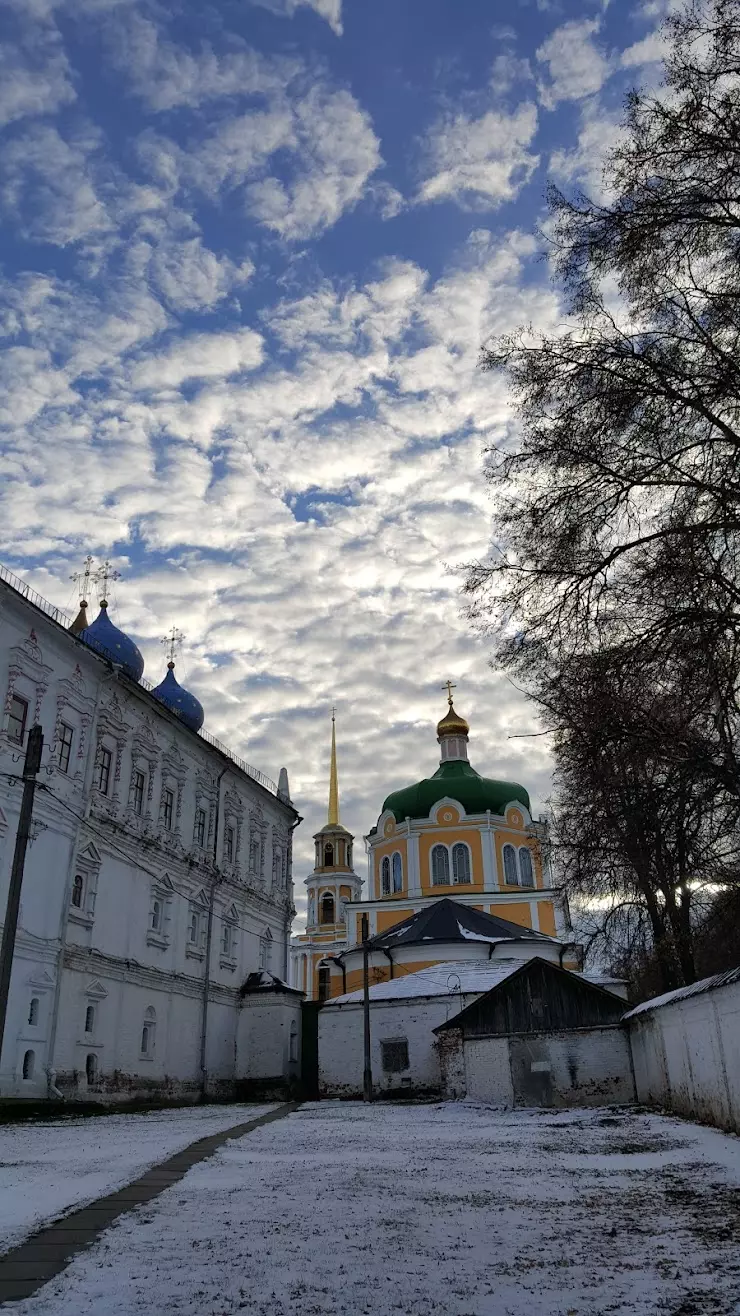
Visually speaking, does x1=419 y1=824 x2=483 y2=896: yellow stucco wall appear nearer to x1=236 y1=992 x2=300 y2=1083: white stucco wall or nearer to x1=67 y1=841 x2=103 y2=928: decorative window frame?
x1=236 y1=992 x2=300 y2=1083: white stucco wall

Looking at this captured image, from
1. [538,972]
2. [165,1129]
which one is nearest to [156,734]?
[538,972]

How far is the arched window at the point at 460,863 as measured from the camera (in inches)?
2014

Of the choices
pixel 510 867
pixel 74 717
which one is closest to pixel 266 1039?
pixel 74 717

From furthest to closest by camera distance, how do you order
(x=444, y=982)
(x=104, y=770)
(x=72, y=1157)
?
(x=444, y=982)
(x=104, y=770)
(x=72, y=1157)

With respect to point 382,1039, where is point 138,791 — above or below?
above

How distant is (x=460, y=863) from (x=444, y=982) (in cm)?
1752

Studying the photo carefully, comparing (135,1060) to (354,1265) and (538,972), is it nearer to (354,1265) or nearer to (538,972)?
(538,972)

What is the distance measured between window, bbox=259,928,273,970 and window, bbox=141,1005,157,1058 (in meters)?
9.63

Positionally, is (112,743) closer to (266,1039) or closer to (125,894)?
(125,894)

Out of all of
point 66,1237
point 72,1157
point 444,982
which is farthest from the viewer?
point 444,982

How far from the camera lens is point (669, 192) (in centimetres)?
781

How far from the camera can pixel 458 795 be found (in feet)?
175

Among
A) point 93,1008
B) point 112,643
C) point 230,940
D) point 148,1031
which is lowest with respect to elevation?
point 148,1031

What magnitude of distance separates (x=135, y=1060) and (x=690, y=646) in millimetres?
24956
